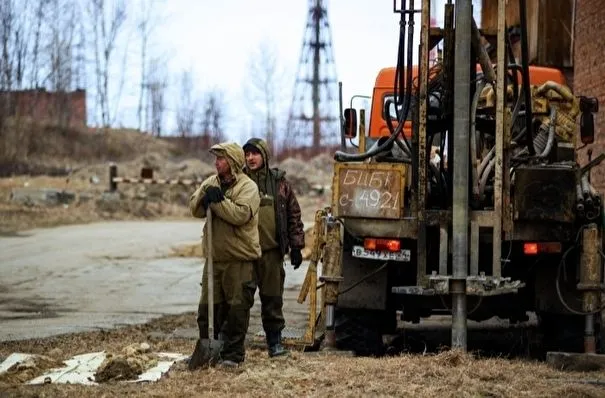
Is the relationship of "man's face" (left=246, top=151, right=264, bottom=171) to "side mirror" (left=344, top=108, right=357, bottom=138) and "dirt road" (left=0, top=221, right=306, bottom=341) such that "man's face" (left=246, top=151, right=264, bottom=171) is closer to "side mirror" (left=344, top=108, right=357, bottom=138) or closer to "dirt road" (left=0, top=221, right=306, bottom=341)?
"side mirror" (left=344, top=108, right=357, bottom=138)

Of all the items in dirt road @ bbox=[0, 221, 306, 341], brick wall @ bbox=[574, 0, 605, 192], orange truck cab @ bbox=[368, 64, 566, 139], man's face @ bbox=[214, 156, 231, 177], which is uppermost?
brick wall @ bbox=[574, 0, 605, 192]

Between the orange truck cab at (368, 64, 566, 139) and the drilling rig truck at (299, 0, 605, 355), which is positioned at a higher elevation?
the orange truck cab at (368, 64, 566, 139)

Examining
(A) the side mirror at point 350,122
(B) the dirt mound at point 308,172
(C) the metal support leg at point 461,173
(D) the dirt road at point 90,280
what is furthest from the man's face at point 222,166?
(B) the dirt mound at point 308,172

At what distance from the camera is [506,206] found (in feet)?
28.3

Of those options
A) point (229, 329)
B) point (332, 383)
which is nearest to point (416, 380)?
point (332, 383)

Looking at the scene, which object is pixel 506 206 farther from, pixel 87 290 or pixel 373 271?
pixel 87 290

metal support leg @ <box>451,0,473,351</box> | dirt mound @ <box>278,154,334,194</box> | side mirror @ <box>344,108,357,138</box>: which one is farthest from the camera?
dirt mound @ <box>278,154,334,194</box>

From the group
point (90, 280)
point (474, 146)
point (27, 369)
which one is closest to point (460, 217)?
point (474, 146)

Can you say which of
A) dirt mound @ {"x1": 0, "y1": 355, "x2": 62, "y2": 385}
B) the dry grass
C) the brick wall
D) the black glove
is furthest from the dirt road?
the brick wall

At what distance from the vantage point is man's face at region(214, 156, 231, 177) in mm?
8250

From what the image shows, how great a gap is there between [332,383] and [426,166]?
230 cm

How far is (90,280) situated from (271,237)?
9.73 m

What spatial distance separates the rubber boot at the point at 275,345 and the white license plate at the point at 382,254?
956 mm

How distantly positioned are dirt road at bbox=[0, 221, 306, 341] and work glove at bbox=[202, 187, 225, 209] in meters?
3.86
